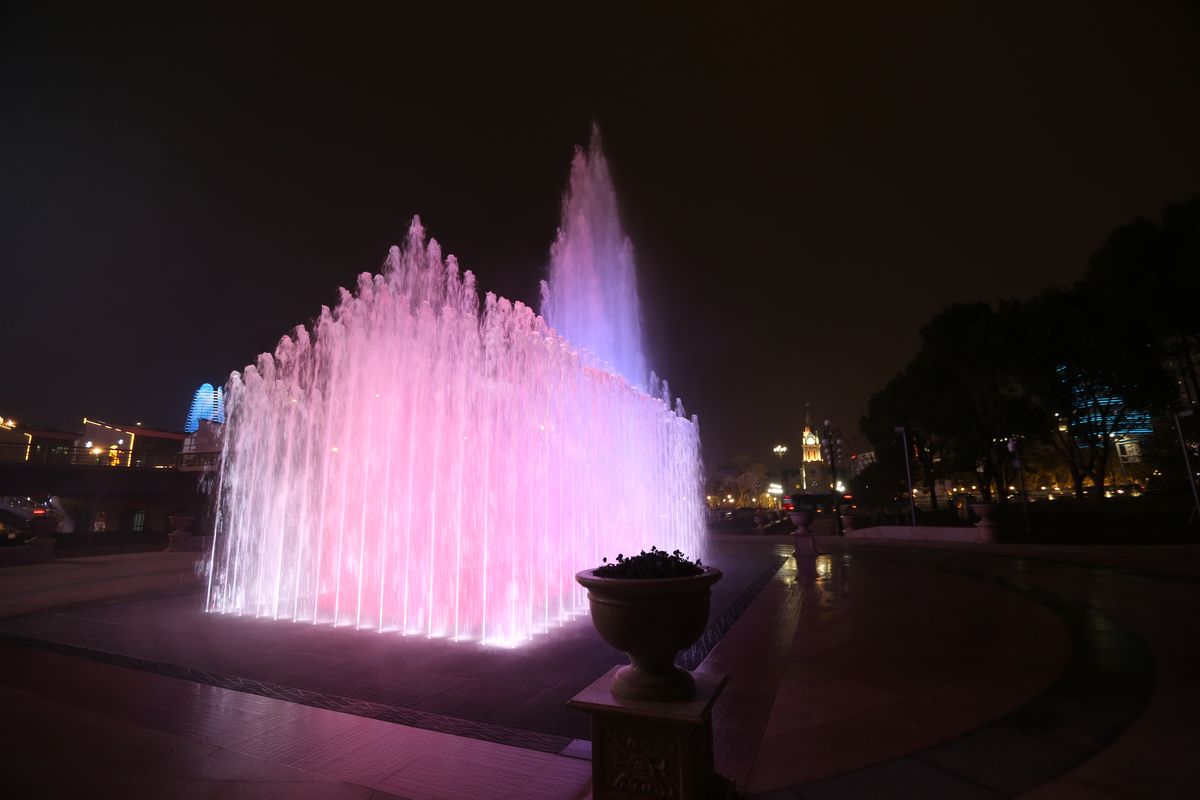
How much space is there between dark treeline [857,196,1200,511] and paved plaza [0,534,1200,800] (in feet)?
69.7

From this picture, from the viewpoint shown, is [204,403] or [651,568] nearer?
[651,568]

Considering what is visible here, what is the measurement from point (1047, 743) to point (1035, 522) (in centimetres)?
3104

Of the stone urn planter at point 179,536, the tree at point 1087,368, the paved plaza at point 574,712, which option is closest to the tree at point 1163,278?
the tree at point 1087,368

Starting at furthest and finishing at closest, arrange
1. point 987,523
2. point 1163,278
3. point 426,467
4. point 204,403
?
1. point 204,403
2. point 1163,278
3. point 987,523
4. point 426,467

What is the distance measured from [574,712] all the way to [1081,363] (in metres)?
36.5

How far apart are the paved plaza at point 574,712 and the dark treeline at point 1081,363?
21.2 metres

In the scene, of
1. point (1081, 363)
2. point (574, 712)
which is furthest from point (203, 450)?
point (1081, 363)

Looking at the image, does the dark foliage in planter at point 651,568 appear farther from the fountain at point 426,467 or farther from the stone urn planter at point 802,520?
the stone urn planter at point 802,520

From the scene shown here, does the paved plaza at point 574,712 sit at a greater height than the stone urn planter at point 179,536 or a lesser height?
lesser

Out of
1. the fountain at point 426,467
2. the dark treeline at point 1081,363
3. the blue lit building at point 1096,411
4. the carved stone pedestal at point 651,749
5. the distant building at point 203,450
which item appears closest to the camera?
the carved stone pedestal at point 651,749

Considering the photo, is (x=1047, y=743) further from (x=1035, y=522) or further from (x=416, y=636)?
(x=1035, y=522)

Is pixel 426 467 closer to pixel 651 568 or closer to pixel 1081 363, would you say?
pixel 651 568

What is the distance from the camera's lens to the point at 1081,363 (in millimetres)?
29891

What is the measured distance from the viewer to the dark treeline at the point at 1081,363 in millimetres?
24594
